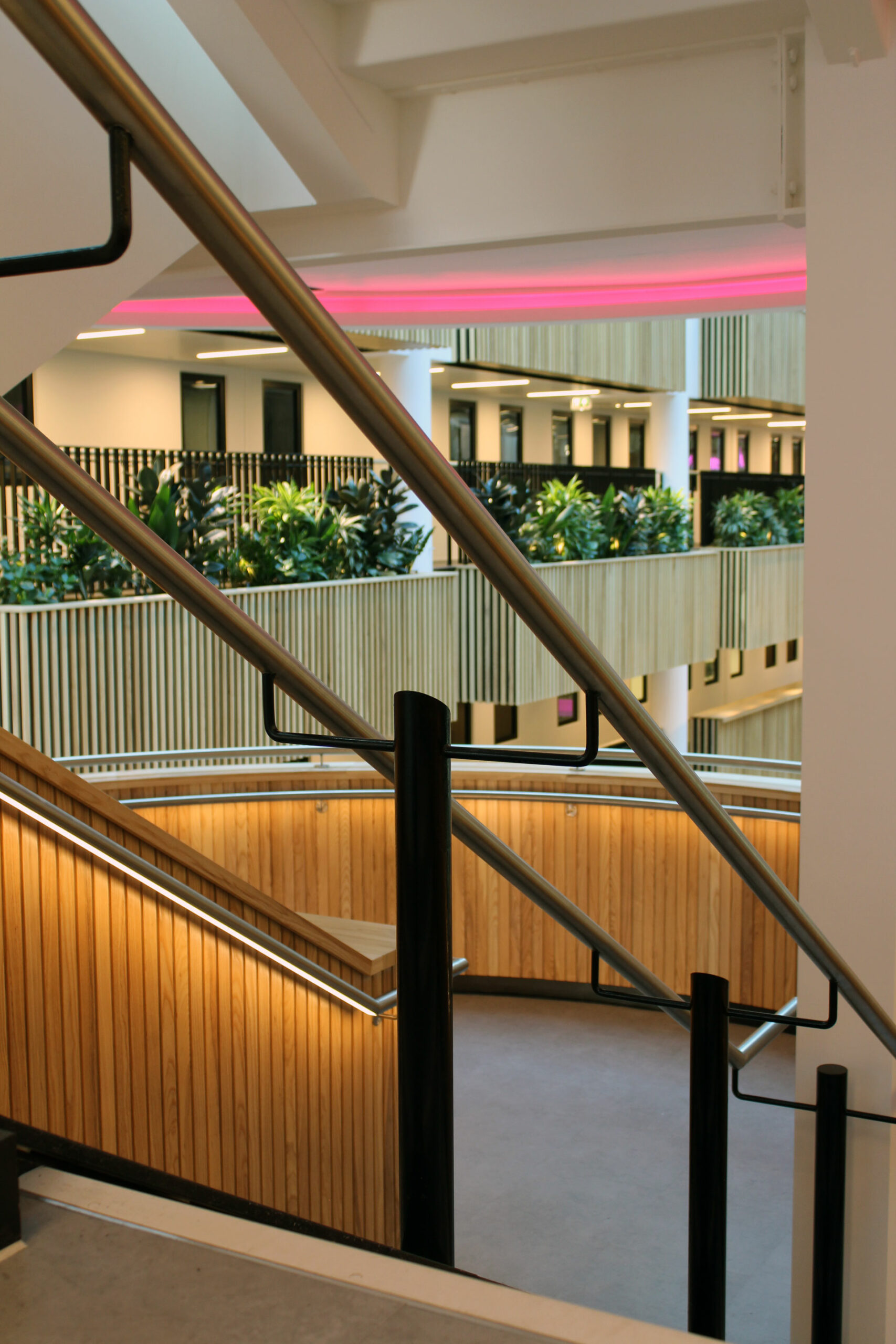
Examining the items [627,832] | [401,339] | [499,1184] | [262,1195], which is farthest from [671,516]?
[262,1195]

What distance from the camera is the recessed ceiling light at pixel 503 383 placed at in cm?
1599

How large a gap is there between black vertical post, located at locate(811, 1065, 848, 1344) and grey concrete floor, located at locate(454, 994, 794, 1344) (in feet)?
2.25

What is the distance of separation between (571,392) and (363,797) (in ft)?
40.3

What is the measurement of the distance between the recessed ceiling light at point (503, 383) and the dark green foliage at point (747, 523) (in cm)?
340

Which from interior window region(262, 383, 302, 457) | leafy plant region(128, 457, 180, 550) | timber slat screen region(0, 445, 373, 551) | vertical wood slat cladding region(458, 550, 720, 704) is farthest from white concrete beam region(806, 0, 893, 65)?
interior window region(262, 383, 302, 457)

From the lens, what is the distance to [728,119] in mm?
3469

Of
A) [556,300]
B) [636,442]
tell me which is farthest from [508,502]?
[636,442]

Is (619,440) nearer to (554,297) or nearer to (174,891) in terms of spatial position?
(554,297)

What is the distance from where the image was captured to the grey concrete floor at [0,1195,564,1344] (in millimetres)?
1257

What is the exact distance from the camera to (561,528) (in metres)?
12.6

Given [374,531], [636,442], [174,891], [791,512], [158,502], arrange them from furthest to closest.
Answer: [636,442], [791,512], [374,531], [158,502], [174,891]

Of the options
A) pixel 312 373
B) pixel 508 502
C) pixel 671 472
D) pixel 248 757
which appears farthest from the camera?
pixel 671 472

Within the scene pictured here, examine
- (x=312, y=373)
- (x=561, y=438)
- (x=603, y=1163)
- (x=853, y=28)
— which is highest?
(x=561, y=438)

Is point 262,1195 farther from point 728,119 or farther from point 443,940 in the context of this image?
point 728,119
